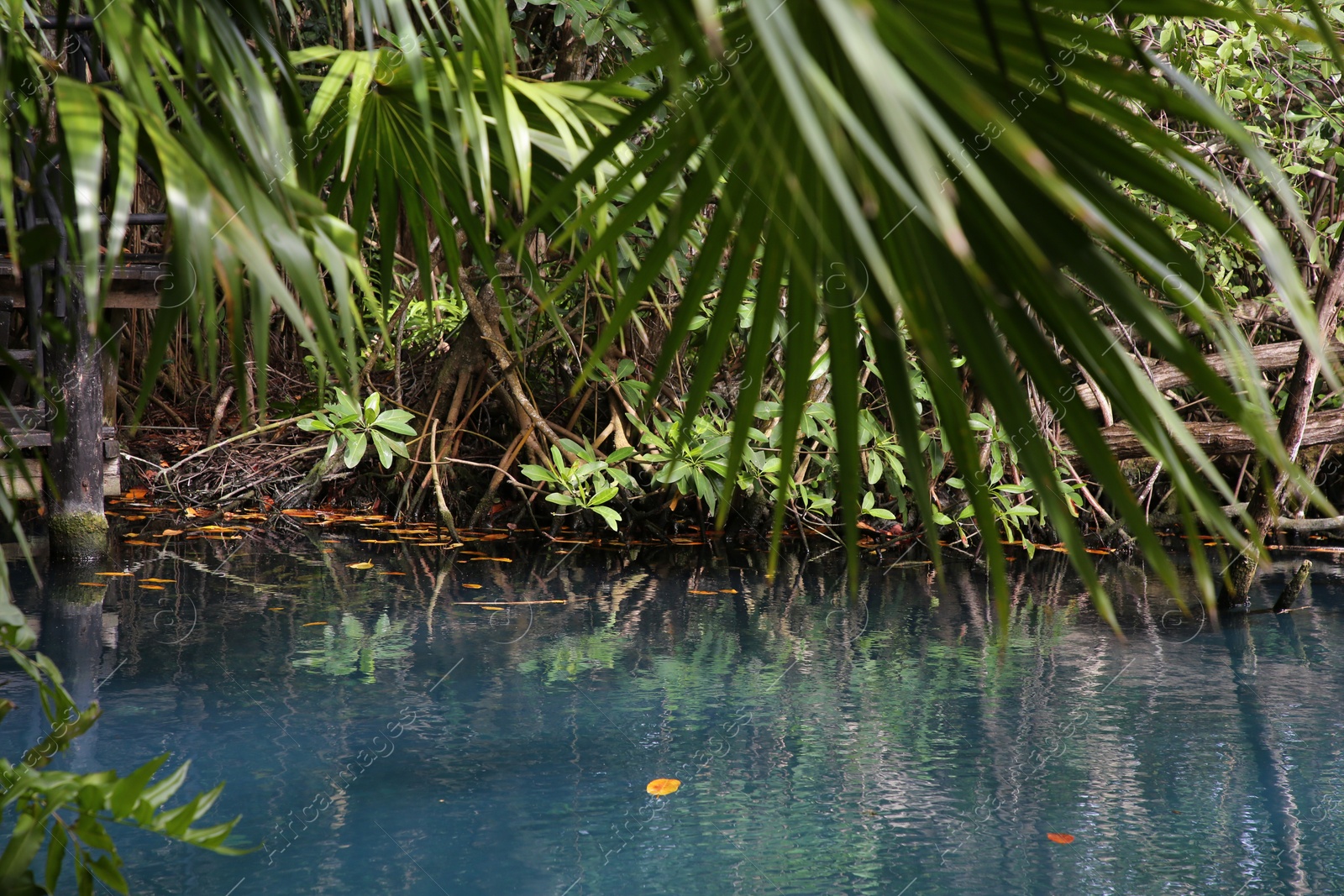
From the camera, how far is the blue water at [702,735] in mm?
1625

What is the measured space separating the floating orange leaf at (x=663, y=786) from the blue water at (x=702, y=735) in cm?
2

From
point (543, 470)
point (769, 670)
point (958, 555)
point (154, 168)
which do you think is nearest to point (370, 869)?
point (154, 168)

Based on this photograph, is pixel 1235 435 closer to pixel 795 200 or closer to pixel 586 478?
pixel 586 478

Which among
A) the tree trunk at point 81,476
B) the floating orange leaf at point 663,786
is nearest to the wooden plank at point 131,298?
the tree trunk at point 81,476

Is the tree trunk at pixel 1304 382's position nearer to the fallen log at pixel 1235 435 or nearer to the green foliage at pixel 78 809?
the fallen log at pixel 1235 435

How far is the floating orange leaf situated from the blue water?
19 millimetres

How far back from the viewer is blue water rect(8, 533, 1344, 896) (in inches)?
64.0

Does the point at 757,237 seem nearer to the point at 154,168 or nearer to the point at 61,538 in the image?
the point at 154,168

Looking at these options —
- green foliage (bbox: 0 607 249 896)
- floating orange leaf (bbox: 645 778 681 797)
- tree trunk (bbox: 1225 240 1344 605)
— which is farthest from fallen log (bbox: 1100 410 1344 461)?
green foliage (bbox: 0 607 249 896)

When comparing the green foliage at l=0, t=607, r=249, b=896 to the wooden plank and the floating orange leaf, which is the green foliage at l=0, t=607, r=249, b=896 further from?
the wooden plank

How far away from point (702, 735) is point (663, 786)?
0.28 m

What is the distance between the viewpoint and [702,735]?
7.17 feet

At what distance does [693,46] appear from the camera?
24.2 inches

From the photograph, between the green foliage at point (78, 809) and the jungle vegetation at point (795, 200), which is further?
the green foliage at point (78, 809)
